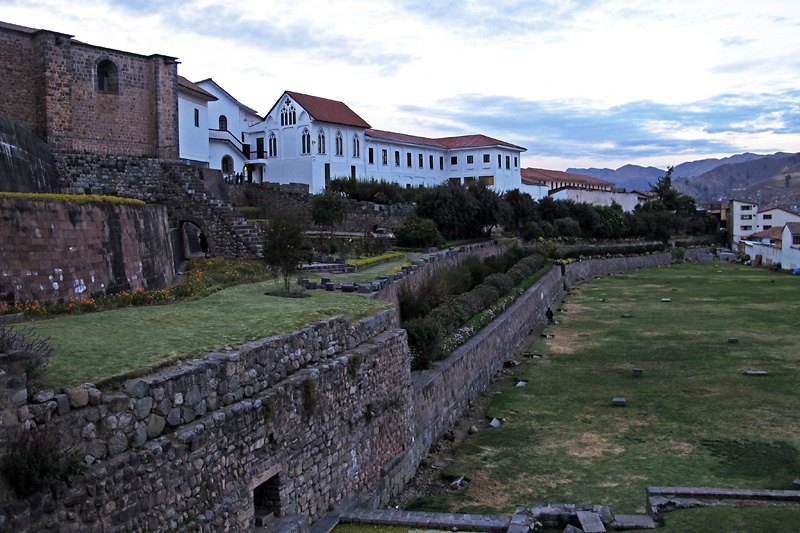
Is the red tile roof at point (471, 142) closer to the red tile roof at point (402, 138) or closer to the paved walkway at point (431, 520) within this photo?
the red tile roof at point (402, 138)

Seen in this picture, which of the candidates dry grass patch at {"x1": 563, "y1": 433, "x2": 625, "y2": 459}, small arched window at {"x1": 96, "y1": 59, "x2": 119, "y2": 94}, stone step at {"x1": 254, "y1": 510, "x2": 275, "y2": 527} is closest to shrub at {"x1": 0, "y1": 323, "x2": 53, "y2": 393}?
stone step at {"x1": 254, "y1": 510, "x2": 275, "y2": 527}

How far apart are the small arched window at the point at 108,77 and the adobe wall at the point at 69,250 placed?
11496mm

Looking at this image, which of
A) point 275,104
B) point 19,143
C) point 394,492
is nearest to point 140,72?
point 19,143

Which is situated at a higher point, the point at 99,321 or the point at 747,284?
the point at 99,321

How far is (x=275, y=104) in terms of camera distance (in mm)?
48625

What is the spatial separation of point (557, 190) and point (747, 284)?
108ft

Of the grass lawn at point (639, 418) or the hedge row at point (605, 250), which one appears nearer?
the grass lawn at point (639, 418)

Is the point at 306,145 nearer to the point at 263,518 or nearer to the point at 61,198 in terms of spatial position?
the point at 61,198

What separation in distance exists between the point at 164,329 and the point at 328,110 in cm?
4307

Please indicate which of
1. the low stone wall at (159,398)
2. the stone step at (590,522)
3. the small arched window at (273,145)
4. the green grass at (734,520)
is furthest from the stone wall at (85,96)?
the small arched window at (273,145)

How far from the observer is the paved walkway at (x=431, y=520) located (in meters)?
8.72

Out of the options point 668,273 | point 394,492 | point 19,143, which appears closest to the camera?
point 394,492

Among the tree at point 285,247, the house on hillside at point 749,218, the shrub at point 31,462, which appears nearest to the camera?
the shrub at point 31,462

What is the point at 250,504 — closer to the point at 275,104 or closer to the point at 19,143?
the point at 19,143
